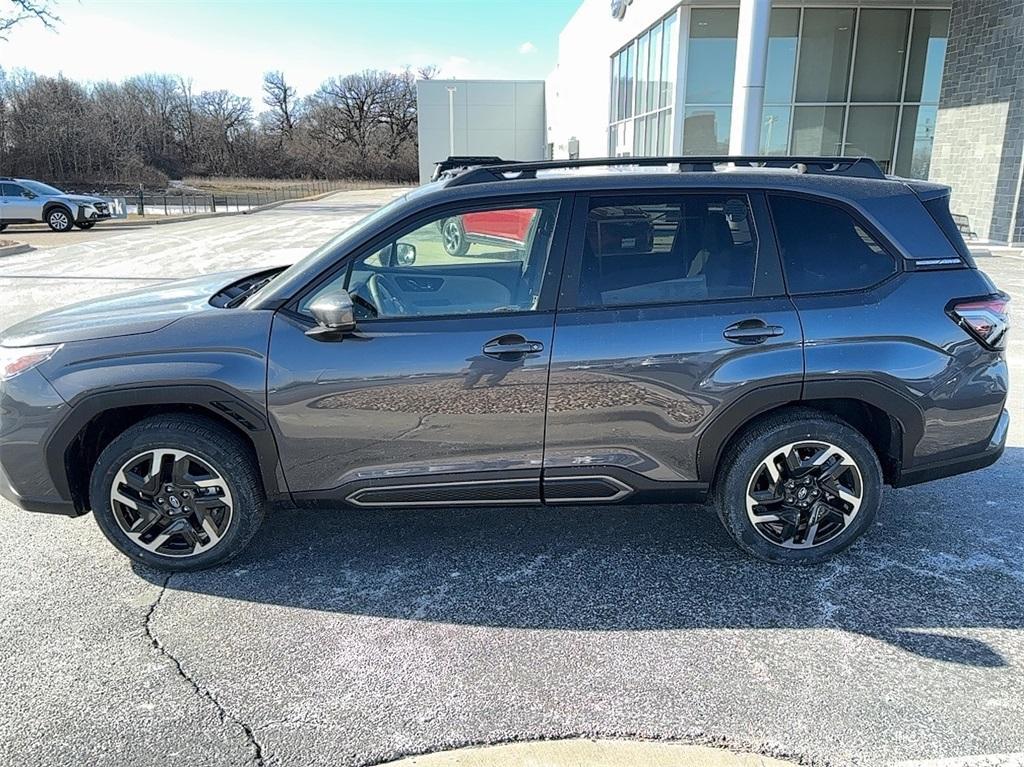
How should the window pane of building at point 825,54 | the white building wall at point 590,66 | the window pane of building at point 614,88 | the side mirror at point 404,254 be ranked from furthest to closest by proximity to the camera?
the window pane of building at point 614,88 < the white building wall at point 590,66 < the window pane of building at point 825,54 < the side mirror at point 404,254

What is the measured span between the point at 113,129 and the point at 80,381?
8424cm

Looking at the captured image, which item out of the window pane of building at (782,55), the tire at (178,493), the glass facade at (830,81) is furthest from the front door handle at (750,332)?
the window pane of building at (782,55)

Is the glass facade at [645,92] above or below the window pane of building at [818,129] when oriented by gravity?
above

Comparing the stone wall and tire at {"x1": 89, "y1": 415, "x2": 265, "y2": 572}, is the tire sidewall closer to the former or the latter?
tire at {"x1": 89, "y1": 415, "x2": 265, "y2": 572}

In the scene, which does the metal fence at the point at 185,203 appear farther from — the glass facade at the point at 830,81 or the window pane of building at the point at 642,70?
the glass facade at the point at 830,81

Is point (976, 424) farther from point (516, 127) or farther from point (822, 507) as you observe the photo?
point (516, 127)

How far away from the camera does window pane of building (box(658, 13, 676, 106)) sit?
63.3ft

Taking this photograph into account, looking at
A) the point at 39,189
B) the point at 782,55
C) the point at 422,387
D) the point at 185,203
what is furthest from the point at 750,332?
the point at 185,203

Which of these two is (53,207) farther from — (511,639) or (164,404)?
(511,639)

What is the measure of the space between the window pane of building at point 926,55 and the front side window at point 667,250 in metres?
19.3

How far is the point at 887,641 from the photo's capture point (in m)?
2.89

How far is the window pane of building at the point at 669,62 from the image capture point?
1930 cm

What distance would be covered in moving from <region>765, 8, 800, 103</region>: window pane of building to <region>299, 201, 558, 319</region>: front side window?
17.9 metres

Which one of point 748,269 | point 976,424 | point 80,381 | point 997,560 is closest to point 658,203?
point 748,269
